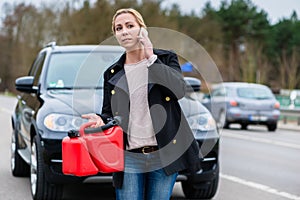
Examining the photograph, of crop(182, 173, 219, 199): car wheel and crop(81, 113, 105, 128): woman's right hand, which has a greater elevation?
crop(81, 113, 105, 128): woman's right hand

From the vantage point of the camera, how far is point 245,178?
9195 millimetres

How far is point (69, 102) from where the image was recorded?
264 inches

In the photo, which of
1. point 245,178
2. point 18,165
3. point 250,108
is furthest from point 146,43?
point 250,108

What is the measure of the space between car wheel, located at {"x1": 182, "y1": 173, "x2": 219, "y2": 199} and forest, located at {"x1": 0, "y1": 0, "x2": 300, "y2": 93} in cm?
3915

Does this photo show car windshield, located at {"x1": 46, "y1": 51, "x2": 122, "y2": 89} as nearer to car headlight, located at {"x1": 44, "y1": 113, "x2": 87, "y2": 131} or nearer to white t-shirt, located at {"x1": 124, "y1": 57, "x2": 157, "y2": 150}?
car headlight, located at {"x1": 44, "y1": 113, "x2": 87, "y2": 131}

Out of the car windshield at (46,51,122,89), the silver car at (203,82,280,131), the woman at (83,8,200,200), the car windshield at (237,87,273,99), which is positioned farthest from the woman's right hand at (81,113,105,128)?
the car windshield at (237,87,273,99)

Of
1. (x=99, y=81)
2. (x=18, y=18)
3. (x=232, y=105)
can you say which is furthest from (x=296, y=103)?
(x=18, y=18)

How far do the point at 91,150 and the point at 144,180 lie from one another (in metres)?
0.46

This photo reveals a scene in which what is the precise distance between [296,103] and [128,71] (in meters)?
26.8

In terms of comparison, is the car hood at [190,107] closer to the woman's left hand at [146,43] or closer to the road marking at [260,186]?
the road marking at [260,186]

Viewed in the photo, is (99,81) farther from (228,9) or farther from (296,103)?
(228,9)

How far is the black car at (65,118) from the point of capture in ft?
20.4

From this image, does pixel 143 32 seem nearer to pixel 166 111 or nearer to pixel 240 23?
pixel 166 111

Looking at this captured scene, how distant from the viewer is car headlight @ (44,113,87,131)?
6.34m
